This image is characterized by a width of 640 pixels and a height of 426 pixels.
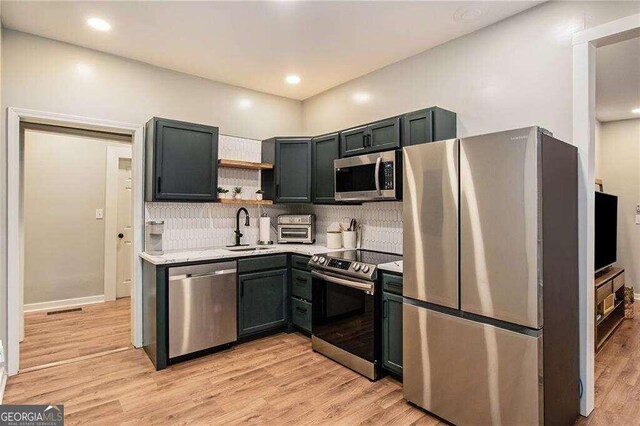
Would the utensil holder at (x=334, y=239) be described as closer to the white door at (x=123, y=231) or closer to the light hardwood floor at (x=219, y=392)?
the light hardwood floor at (x=219, y=392)

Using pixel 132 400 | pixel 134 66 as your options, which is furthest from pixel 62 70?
pixel 132 400

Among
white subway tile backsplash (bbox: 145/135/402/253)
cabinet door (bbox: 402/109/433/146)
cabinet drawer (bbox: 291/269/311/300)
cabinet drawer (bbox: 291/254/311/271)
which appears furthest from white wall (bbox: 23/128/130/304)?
cabinet door (bbox: 402/109/433/146)

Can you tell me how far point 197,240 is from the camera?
3.80 metres

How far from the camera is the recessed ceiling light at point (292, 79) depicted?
12.6 feet

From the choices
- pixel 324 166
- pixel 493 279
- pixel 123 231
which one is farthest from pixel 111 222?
pixel 493 279

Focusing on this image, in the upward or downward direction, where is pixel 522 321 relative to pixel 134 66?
downward

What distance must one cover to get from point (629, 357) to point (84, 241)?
21.2 ft

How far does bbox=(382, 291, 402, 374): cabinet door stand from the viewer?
261 cm

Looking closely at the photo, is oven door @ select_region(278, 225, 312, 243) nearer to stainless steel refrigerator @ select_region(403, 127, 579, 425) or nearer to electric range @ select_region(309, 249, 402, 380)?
electric range @ select_region(309, 249, 402, 380)

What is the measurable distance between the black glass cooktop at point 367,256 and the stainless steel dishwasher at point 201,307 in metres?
1.03

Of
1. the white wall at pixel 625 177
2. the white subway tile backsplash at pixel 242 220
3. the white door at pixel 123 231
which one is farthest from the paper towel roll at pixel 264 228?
the white wall at pixel 625 177

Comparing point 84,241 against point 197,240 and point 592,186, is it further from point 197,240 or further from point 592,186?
point 592,186

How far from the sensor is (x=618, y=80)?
12.9 feet

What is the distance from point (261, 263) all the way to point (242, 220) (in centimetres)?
83
